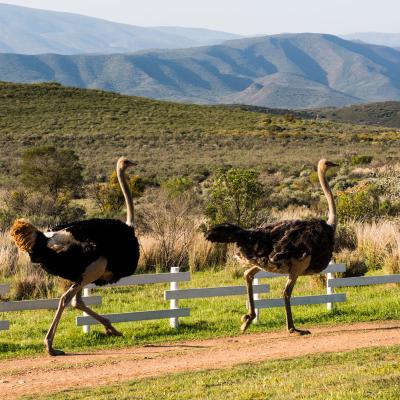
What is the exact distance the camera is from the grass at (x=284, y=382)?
7.32 meters

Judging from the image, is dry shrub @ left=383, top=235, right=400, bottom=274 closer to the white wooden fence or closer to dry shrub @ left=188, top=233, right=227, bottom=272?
the white wooden fence

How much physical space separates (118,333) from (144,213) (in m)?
9.32

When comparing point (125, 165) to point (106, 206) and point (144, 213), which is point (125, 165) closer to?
point (144, 213)

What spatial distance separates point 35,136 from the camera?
56688 mm

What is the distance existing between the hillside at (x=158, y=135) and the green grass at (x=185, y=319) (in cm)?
2576

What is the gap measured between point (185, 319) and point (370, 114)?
144m

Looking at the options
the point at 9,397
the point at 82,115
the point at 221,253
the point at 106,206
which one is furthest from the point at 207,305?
the point at 82,115

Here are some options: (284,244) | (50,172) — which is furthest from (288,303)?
(50,172)

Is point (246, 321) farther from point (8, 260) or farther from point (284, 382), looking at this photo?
point (8, 260)

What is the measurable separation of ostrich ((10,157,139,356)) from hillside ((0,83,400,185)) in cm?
2892

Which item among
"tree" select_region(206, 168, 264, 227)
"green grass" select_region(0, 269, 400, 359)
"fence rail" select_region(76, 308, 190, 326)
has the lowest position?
"green grass" select_region(0, 269, 400, 359)

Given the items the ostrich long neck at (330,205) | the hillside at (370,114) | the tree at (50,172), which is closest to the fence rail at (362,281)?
the ostrich long neck at (330,205)

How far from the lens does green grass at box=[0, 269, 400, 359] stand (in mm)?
10664

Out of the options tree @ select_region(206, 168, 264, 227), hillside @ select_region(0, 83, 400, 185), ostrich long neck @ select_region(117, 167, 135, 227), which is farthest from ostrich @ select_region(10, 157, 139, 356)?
hillside @ select_region(0, 83, 400, 185)
